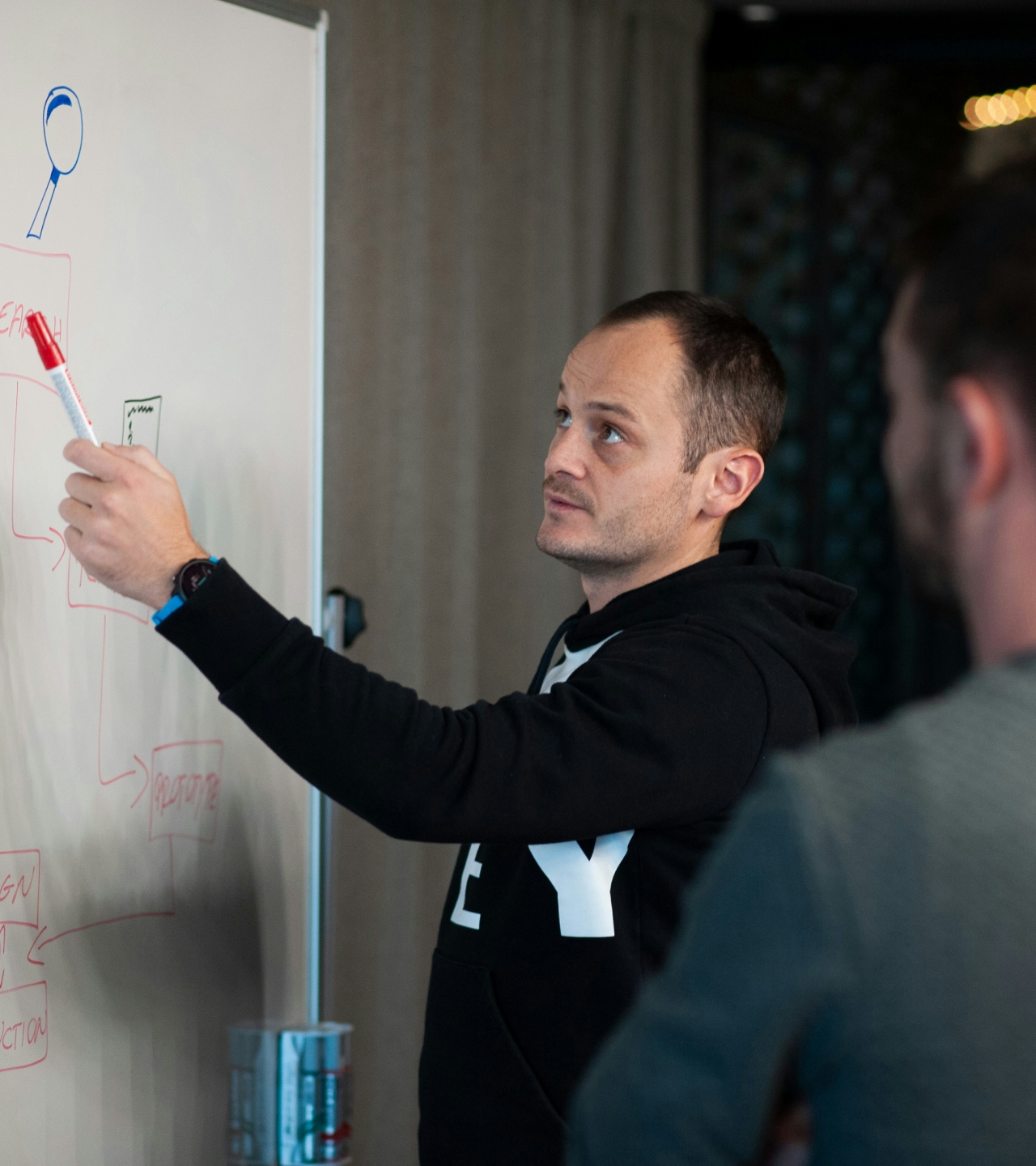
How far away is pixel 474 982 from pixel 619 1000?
152 millimetres

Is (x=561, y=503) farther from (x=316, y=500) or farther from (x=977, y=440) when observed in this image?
(x=977, y=440)

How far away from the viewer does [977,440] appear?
1.91ft

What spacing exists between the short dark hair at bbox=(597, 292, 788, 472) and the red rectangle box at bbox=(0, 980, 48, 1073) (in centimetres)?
82

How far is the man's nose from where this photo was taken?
1.35 metres

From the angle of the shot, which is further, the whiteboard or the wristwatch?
the whiteboard

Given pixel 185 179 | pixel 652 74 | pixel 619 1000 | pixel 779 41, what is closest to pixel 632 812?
pixel 619 1000

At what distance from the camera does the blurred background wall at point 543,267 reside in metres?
2.24

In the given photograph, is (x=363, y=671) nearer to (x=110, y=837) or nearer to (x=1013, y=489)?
(x=110, y=837)

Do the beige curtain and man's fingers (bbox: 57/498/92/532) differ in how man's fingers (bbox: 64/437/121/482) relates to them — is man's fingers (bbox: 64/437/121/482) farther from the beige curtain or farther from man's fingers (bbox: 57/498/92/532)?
the beige curtain

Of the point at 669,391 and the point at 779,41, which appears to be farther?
the point at 779,41

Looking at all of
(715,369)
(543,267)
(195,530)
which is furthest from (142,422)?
(543,267)

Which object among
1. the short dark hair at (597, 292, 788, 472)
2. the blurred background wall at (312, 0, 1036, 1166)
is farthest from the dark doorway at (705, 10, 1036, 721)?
the short dark hair at (597, 292, 788, 472)

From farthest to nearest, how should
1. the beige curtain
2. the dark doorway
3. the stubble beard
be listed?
1. the dark doorway
2. the beige curtain
3. the stubble beard

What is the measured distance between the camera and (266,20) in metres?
1.41
